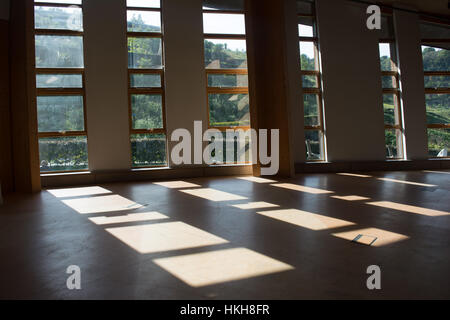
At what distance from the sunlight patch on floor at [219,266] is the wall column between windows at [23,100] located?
5.95 meters

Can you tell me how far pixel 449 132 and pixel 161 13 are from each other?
882 cm

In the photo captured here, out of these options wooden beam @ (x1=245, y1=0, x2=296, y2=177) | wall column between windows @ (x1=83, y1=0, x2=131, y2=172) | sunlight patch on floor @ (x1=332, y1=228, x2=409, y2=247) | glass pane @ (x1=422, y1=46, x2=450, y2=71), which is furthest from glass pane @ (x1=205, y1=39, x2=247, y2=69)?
sunlight patch on floor @ (x1=332, y1=228, x2=409, y2=247)

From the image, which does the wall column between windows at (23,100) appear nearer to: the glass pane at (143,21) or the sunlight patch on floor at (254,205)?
the glass pane at (143,21)

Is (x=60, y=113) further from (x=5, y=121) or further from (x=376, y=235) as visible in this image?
(x=376, y=235)

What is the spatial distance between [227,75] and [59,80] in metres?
4.14

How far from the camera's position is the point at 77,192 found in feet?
22.3

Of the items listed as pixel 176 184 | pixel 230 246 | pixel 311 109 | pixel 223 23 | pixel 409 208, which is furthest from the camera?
pixel 311 109

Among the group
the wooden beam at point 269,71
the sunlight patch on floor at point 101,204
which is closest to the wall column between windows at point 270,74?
the wooden beam at point 269,71

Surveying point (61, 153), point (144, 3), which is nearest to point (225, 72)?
point (144, 3)

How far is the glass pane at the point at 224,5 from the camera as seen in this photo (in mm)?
9141

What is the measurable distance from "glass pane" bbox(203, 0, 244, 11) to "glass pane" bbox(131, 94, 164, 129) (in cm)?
275

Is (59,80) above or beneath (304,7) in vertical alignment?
beneath
